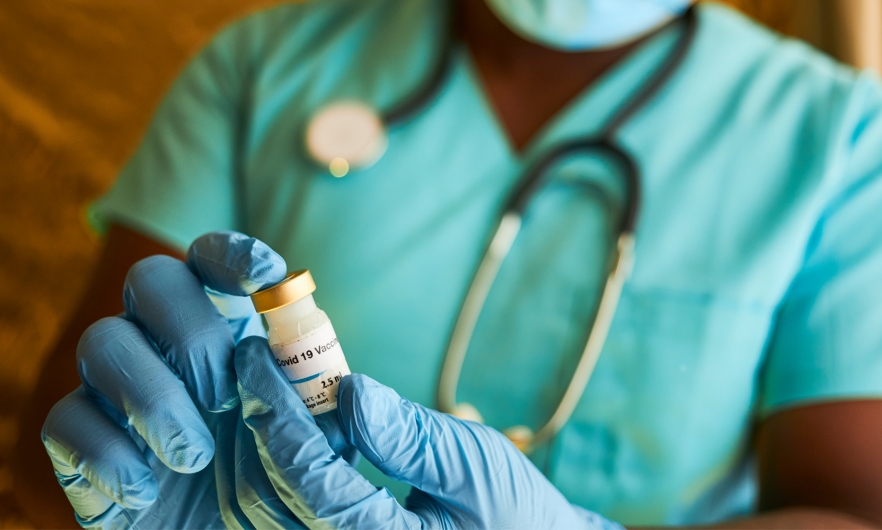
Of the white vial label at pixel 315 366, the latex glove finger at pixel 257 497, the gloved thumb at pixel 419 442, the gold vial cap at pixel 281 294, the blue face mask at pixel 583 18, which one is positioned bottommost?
the latex glove finger at pixel 257 497

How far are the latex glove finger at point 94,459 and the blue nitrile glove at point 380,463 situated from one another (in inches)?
2.5

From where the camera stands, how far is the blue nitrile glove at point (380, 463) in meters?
0.38

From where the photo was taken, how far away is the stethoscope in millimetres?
598

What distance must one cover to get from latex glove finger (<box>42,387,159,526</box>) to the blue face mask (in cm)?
51

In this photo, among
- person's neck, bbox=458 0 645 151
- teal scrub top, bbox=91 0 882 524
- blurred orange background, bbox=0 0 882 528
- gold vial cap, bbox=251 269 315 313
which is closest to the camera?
gold vial cap, bbox=251 269 315 313

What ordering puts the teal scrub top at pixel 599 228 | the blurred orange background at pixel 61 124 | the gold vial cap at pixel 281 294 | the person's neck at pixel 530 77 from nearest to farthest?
the gold vial cap at pixel 281 294
the teal scrub top at pixel 599 228
the person's neck at pixel 530 77
the blurred orange background at pixel 61 124

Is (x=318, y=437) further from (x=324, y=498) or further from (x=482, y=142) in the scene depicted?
(x=482, y=142)

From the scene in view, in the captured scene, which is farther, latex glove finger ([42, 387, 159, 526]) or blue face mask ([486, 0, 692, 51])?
blue face mask ([486, 0, 692, 51])

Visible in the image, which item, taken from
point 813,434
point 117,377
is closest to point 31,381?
point 117,377

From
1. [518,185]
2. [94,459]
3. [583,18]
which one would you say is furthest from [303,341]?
[583,18]

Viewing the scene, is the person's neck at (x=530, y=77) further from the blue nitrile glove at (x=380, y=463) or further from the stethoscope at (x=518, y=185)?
the blue nitrile glove at (x=380, y=463)

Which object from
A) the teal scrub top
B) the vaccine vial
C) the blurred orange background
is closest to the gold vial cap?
the vaccine vial

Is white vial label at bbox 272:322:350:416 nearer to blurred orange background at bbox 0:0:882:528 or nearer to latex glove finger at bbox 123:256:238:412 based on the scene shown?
latex glove finger at bbox 123:256:238:412

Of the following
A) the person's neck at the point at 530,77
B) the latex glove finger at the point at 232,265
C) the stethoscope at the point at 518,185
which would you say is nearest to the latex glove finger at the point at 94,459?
the latex glove finger at the point at 232,265
